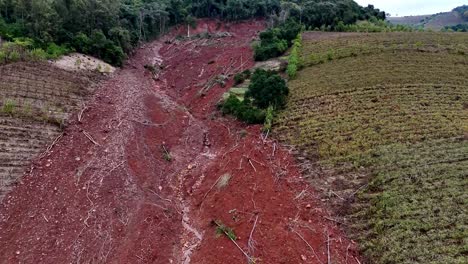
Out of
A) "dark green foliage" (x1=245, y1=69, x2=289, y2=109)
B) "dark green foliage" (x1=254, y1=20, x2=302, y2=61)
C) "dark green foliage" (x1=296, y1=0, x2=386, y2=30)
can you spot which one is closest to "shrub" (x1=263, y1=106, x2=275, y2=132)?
"dark green foliage" (x1=245, y1=69, x2=289, y2=109)

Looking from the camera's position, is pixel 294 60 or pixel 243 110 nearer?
pixel 243 110

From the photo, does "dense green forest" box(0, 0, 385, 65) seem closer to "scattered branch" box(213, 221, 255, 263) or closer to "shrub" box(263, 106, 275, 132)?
"shrub" box(263, 106, 275, 132)

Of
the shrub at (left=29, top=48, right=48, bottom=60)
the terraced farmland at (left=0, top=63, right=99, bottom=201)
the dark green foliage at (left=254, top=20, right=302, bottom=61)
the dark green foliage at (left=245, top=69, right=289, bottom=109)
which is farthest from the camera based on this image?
the dark green foliage at (left=254, top=20, right=302, bottom=61)

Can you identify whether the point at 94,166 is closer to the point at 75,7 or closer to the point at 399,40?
the point at 75,7

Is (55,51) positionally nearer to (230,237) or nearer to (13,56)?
(13,56)

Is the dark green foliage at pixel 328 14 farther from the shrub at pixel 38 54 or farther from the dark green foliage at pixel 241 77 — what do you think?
the shrub at pixel 38 54

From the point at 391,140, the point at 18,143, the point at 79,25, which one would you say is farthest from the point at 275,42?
the point at 18,143
